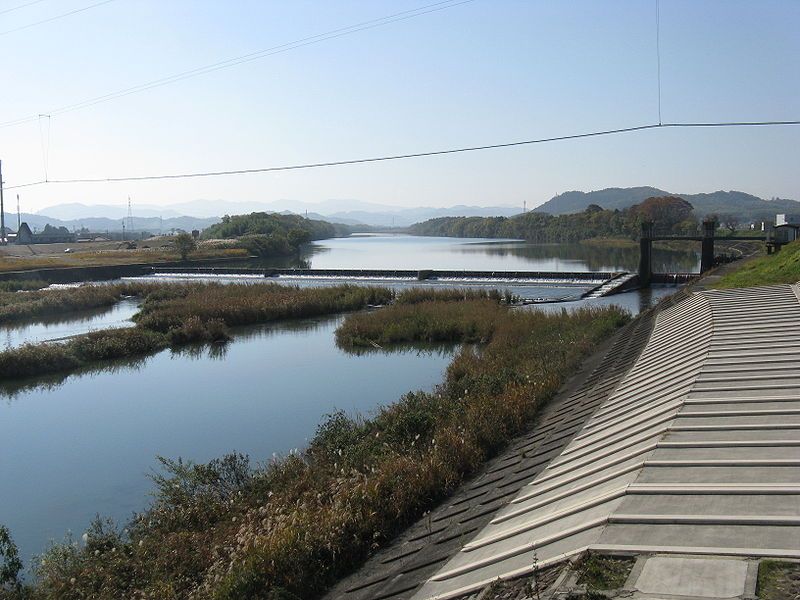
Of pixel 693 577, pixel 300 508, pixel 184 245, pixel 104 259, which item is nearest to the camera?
pixel 693 577

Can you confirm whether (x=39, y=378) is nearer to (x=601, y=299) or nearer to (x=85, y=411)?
(x=85, y=411)

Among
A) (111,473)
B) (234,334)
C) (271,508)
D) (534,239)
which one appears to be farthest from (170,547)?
(534,239)

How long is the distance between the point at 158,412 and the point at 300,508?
30.3ft

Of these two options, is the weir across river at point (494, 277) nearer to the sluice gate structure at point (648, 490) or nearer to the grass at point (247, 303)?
the grass at point (247, 303)

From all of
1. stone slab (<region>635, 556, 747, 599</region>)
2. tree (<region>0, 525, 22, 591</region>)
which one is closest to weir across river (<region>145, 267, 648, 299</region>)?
tree (<region>0, 525, 22, 591</region>)

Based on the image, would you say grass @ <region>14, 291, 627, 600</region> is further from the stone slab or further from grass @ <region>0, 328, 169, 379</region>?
grass @ <region>0, 328, 169, 379</region>

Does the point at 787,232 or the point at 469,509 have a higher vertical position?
the point at 787,232

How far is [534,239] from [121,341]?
109m

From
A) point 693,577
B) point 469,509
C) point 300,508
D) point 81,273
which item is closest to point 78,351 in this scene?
point 300,508

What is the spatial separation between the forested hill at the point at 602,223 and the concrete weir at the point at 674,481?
7935 cm

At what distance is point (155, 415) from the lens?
15312 millimetres

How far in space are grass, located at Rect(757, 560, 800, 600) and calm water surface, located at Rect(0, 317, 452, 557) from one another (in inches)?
323

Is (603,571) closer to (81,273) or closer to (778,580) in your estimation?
(778,580)

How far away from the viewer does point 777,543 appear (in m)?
3.94
